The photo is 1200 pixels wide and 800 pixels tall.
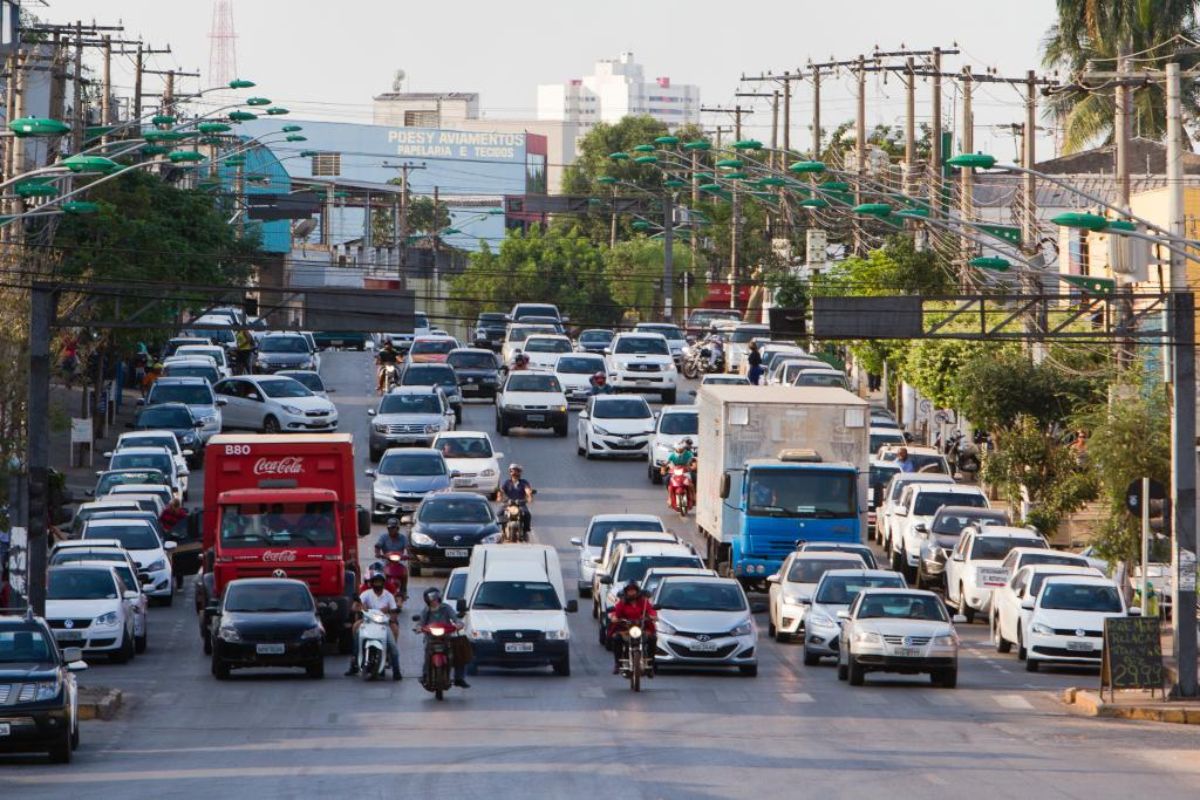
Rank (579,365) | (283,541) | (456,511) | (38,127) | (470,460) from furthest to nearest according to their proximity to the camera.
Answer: (579,365) < (470,460) < (456,511) < (283,541) < (38,127)

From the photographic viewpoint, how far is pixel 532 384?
6341 centimetres

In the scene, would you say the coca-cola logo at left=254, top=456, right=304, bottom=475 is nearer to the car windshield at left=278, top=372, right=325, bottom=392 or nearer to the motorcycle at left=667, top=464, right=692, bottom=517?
the motorcycle at left=667, top=464, right=692, bottom=517

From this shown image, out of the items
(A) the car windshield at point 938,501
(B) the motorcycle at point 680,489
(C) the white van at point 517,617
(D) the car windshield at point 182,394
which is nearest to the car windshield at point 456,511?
(A) the car windshield at point 938,501

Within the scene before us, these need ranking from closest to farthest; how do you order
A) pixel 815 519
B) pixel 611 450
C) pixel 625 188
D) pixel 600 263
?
pixel 815 519, pixel 611 450, pixel 600 263, pixel 625 188

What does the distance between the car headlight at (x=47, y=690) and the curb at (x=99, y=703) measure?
444 centimetres

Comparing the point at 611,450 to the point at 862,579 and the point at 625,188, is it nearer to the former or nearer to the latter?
the point at 862,579

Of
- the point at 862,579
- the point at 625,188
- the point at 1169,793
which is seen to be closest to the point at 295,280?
the point at 625,188

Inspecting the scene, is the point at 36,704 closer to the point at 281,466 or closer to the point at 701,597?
the point at 701,597

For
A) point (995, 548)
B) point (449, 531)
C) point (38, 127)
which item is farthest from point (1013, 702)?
point (38, 127)

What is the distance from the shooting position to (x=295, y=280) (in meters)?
131

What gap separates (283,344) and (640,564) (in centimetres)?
4374

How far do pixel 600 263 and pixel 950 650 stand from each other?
84.1 m

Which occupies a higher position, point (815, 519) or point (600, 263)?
point (600, 263)

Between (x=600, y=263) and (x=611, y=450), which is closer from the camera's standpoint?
(x=611, y=450)
